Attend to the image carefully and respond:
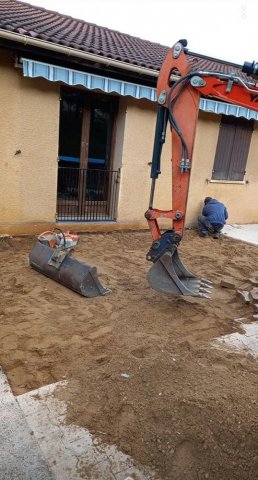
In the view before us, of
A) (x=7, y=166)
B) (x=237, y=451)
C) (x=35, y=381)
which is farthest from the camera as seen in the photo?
(x=7, y=166)

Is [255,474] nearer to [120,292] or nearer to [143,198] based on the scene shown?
[120,292]

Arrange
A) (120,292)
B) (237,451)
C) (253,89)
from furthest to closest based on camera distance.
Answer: (120,292)
(253,89)
(237,451)

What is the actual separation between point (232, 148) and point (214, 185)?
1054mm

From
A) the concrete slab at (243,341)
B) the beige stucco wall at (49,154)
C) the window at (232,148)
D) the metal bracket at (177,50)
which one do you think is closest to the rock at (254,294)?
the concrete slab at (243,341)

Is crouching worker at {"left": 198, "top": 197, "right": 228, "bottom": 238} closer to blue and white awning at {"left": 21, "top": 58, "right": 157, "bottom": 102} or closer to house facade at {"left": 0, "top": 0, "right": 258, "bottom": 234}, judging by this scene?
house facade at {"left": 0, "top": 0, "right": 258, "bottom": 234}

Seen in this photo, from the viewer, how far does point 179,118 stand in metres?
3.59

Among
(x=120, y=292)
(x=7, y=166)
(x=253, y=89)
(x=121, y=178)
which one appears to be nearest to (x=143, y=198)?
(x=121, y=178)

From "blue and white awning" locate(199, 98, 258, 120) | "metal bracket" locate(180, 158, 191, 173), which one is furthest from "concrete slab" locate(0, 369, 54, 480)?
"blue and white awning" locate(199, 98, 258, 120)

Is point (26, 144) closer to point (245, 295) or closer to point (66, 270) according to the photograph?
point (66, 270)

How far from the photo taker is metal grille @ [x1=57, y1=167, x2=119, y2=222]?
23.0ft

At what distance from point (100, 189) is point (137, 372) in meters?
5.30

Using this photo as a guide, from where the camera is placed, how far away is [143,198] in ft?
25.0

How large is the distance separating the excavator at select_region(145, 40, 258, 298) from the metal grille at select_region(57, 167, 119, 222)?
11.5 feet

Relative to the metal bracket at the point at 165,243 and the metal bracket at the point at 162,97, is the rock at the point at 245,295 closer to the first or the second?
the metal bracket at the point at 165,243
